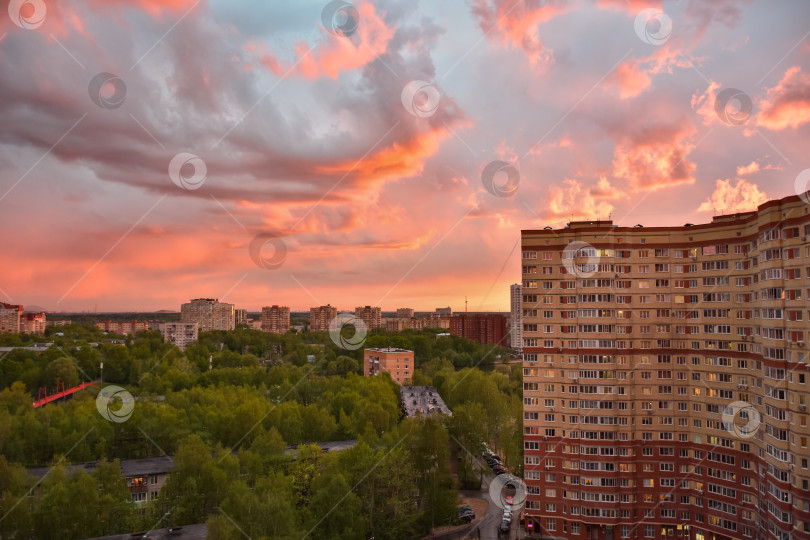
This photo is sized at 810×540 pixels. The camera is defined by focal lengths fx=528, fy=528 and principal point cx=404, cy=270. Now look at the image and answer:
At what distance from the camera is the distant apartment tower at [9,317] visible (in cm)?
8675

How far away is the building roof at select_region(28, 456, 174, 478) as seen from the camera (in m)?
21.0

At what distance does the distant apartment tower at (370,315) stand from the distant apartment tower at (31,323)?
55.7 metres

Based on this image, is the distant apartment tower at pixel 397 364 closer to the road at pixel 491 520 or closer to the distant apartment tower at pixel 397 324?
the road at pixel 491 520

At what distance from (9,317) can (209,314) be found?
3145cm

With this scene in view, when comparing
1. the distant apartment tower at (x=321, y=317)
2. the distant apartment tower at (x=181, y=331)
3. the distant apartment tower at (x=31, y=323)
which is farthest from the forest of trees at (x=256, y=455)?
the distant apartment tower at (x=31, y=323)

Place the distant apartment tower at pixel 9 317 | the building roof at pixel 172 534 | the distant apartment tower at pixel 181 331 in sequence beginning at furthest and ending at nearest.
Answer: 1. the distant apartment tower at pixel 9 317
2. the distant apartment tower at pixel 181 331
3. the building roof at pixel 172 534

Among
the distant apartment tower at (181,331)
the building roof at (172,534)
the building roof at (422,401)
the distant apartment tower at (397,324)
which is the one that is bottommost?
the building roof at (172,534)

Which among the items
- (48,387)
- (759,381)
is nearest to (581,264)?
(759,381)

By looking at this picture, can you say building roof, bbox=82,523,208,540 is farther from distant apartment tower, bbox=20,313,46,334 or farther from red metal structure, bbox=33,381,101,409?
distant apartment tower, bbox=20,313,46,334

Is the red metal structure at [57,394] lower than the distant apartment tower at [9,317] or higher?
lower

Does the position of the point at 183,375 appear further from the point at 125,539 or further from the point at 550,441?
the point at 550,441

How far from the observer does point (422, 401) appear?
35.0m

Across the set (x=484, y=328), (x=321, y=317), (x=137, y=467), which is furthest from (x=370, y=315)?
(x=137, y=467)

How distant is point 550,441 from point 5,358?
4855 centimetres
